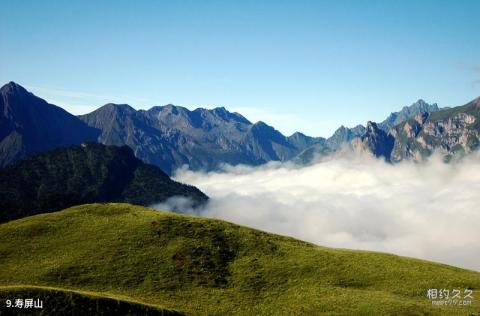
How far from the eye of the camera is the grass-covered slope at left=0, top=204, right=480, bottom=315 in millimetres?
59688

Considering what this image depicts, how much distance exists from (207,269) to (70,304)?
25.4 metres

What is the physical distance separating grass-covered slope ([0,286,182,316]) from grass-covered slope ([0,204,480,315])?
544cm

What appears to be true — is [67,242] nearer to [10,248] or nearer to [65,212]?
[10,248]

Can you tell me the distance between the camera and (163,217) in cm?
8819

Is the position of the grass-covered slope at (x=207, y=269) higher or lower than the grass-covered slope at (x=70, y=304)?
higher

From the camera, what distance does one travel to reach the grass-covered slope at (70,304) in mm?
47156

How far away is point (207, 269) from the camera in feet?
229

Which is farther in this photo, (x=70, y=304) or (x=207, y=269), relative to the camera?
(x=207, y=269)

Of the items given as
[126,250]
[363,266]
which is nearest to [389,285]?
[363,266]

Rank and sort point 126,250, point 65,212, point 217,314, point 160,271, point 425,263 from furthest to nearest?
point 65,212 < point 425,263 < point 126,250 < point 160,271 < point 217,314

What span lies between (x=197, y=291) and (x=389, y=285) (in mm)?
30830

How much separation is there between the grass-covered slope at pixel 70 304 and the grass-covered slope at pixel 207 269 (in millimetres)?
5437

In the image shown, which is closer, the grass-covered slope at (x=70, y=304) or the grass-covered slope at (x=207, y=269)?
the grass-covered slope at (x=70, y=304)

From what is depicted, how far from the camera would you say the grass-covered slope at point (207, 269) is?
59.7 metres
